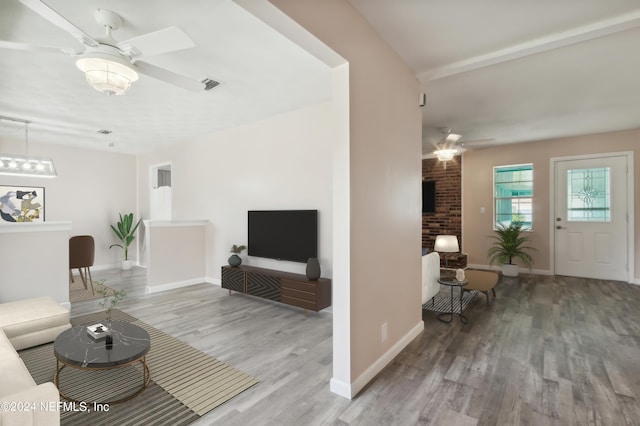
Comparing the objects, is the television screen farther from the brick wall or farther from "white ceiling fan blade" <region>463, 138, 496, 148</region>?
"white ceiling fan blade" <region>463, 138, 496, 148</region>

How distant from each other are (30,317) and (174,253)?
2384mm

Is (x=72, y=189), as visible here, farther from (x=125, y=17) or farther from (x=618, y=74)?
(x=618, y=74)

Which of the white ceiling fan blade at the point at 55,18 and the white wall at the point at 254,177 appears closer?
the white ceiling fan blade at the point at 55,18

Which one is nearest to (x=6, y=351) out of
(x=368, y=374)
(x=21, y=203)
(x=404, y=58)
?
(x=368, y=374)

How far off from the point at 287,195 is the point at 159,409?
112 inches

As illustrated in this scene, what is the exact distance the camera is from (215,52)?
2.60 m

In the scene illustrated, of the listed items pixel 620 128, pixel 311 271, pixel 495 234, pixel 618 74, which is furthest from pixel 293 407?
pixel 620 128

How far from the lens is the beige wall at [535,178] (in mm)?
5270

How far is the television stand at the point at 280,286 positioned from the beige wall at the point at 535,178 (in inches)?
173

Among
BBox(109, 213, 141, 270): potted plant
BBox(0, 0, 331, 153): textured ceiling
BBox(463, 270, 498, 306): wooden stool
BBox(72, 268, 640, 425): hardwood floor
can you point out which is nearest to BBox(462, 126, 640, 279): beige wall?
BBox(72, 268, 640, 425): hardwood floor

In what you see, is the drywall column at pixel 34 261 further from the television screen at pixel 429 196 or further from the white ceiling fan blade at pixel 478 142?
the television screen at pixel 429 196

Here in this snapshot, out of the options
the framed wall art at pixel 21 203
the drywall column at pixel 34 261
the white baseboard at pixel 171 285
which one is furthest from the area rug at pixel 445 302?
the framed wall art at pixel 21 203

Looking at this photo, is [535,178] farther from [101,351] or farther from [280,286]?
[101,351]

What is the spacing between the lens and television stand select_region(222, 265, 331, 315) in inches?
143
